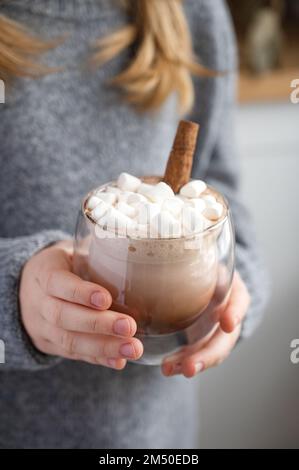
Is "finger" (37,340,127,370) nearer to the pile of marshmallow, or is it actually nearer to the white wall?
the pile of marshmallow

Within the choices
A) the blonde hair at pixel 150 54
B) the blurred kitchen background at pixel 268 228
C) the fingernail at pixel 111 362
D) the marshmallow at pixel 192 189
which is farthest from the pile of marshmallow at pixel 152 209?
the blurred kitchen background at pixel 268 228

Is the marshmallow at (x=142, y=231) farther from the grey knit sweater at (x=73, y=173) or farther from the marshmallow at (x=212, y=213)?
the grey knit sweater at (x=73, y=173)

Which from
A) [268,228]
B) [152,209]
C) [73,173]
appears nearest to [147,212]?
[152,209]

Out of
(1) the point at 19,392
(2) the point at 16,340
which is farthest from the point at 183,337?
(1) the point at 19,392

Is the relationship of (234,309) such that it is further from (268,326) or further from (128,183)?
(268,326)

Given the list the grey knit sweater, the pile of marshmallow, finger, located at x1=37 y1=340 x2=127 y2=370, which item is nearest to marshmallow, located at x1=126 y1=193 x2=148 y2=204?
the pile of marshmallow

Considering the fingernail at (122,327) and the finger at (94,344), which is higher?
Result: the fingernail at (122,327)
